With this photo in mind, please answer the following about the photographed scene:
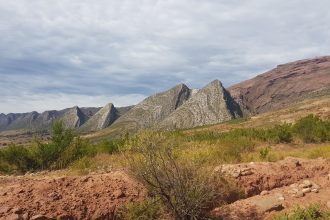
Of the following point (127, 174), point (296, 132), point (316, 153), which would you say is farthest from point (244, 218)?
point (296, 132)

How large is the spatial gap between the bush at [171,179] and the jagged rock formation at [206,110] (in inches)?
2875

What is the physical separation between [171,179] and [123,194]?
125 cm

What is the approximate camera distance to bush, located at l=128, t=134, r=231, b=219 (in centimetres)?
883

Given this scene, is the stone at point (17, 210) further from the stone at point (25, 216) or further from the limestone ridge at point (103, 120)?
the limestone ridge at point (103, 120)

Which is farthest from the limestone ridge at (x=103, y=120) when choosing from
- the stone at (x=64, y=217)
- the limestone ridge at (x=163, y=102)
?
the stone at (x=64, y=217)

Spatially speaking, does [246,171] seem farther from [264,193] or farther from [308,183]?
[308,183]

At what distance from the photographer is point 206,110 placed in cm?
8875

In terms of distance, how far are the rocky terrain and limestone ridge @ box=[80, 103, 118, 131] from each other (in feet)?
467

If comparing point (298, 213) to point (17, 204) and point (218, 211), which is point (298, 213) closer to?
point (218, 211)

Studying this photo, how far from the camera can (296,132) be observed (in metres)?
23.4

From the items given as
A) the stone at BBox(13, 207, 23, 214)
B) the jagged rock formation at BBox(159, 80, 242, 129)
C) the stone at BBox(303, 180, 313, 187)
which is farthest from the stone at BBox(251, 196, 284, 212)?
the jagged rock formation at BBox(159, 80, 242, 129)

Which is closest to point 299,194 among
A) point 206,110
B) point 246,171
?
point 246,171

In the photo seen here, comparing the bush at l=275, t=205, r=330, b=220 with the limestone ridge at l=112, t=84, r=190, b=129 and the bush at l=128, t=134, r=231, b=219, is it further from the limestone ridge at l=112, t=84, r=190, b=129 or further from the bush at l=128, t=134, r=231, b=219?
the limestone ridge at l=112, t=84, r=190, b=129

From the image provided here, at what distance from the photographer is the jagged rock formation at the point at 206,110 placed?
279 feet
